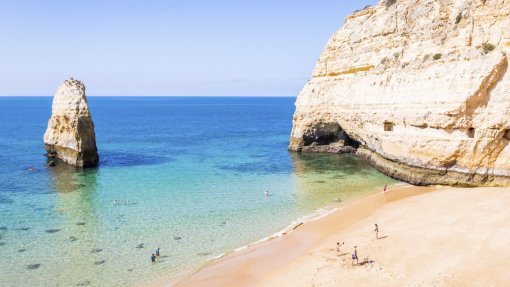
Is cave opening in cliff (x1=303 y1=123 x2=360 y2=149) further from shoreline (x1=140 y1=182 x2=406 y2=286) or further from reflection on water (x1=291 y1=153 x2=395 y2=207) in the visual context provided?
shoreline (x1=140 y1=182 x2=406 y2=286)

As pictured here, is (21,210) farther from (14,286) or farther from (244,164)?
(244,164)

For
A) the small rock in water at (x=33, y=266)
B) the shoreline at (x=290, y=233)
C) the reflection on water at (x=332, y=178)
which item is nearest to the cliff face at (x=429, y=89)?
the reflection on water at (x=332, y=178)

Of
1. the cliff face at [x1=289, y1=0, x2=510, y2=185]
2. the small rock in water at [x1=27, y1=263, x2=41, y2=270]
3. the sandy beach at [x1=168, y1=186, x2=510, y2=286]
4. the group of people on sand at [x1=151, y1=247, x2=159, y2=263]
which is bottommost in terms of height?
the small rock in water at [x1=27, y1=263, x2=41, y2=270]

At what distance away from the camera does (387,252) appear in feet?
60.2

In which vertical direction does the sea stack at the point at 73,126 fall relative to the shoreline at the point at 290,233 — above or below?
above

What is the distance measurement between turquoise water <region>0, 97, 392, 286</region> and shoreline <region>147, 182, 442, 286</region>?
58cm

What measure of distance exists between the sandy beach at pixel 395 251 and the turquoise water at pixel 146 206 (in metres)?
1.91

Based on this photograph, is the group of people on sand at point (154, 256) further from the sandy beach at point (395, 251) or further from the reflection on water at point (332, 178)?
the reflection on water at point (332, 178)

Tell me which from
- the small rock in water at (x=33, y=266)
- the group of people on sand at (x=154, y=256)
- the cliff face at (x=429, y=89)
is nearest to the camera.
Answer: the small rock in water at (x=33, y=266)

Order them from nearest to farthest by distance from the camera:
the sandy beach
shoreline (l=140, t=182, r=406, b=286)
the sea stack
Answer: the sandy beach < shoreline (l=140, t=182, r=406, b=286) < the sea stack

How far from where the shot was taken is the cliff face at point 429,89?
1030 inches

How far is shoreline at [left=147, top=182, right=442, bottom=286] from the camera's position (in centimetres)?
1767

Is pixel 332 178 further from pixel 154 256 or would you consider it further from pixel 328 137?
pixel 154 256

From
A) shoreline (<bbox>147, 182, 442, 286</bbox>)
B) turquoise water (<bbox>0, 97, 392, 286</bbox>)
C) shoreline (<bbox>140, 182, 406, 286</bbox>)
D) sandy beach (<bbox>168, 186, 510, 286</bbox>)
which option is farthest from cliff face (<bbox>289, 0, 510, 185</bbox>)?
turquoise water (<bbox>0, 97, 392, 286</bbox>)
